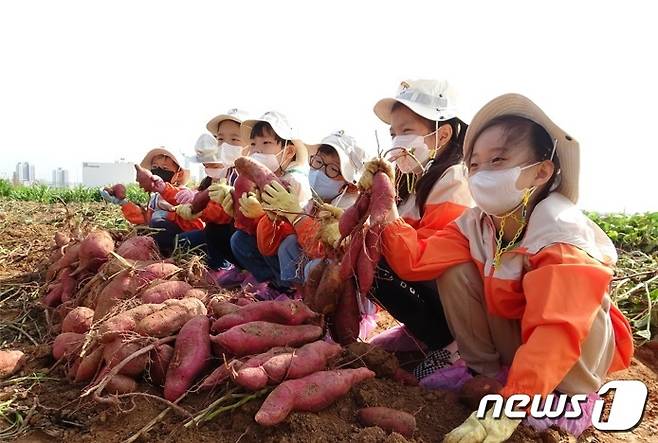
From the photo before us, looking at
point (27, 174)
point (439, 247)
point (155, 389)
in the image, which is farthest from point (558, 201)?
point (27, 174)

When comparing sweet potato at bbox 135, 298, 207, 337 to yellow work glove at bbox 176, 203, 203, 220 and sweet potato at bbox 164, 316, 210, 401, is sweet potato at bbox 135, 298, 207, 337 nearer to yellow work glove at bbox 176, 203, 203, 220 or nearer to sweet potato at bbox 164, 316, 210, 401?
sweet potato at bbox 164, 316, 210, 401

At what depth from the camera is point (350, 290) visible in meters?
2.35

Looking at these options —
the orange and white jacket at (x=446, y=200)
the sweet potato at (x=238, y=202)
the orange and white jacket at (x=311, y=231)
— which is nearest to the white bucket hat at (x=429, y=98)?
the orange and white jacket at (x=446, y=200)

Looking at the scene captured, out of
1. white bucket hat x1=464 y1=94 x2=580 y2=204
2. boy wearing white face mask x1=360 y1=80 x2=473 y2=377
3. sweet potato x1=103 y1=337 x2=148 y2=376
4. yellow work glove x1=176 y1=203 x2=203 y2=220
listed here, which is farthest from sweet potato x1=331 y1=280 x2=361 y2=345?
yellow work glove x1=176 y1=203 x2=203 y2=220

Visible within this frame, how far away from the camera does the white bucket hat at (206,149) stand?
5.01 meters

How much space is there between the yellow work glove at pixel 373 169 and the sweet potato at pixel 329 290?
1.26ft

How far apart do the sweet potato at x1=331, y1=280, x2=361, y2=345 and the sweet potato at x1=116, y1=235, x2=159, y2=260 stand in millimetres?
1411

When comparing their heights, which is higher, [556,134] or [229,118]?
[556,134]

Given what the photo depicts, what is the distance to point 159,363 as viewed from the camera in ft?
6.70

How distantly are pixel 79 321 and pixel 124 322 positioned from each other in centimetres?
50

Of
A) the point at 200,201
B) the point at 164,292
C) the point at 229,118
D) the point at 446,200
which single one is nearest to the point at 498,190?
the point at 446,200

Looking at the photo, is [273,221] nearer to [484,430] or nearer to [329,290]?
[329,290]

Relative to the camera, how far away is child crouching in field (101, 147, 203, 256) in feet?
14.1

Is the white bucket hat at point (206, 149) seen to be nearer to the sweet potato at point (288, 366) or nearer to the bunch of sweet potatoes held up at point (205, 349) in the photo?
the bunch of sweet potatoes held up at point (205, 349)
